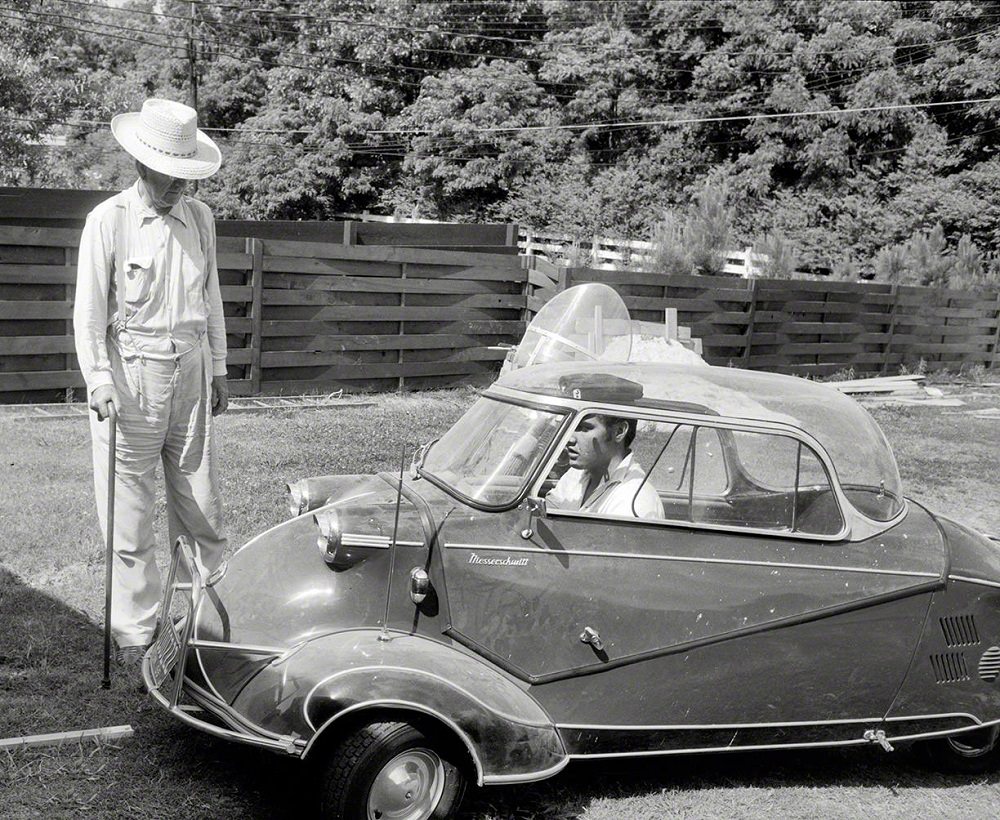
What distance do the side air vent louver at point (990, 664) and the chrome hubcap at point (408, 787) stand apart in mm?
2089

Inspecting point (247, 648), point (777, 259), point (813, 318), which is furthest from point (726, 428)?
point (777, 259)

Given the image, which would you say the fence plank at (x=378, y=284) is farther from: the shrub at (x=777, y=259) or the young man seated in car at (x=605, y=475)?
the shrub at (x=777, y=259)

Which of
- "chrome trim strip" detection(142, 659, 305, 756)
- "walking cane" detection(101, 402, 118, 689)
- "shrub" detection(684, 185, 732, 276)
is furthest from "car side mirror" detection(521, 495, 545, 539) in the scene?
"shrub" detection(684, 185, 732, 276)

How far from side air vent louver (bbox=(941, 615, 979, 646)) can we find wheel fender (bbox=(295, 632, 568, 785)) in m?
1.51

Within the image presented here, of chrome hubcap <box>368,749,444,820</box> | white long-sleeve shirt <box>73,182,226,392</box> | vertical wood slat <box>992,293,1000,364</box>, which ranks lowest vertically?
vertical wood slat <box>992,293,1000,364</box>

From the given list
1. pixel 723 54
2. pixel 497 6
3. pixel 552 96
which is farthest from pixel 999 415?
pixel 497 6

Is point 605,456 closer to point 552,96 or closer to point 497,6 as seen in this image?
point 552,96

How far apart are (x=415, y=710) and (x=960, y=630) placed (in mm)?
2087

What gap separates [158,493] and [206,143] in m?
2.91

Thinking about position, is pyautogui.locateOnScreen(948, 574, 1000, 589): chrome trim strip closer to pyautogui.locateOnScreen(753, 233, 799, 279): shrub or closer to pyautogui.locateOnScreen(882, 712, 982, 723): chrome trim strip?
pyautogui.locateOnScreen(882, 712, 982, 723): chrome trim strip

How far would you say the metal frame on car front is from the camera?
3098mm

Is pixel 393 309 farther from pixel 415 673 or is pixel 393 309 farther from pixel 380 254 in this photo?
pixel 415 673

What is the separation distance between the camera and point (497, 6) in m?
41.4

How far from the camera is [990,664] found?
3.95 m
